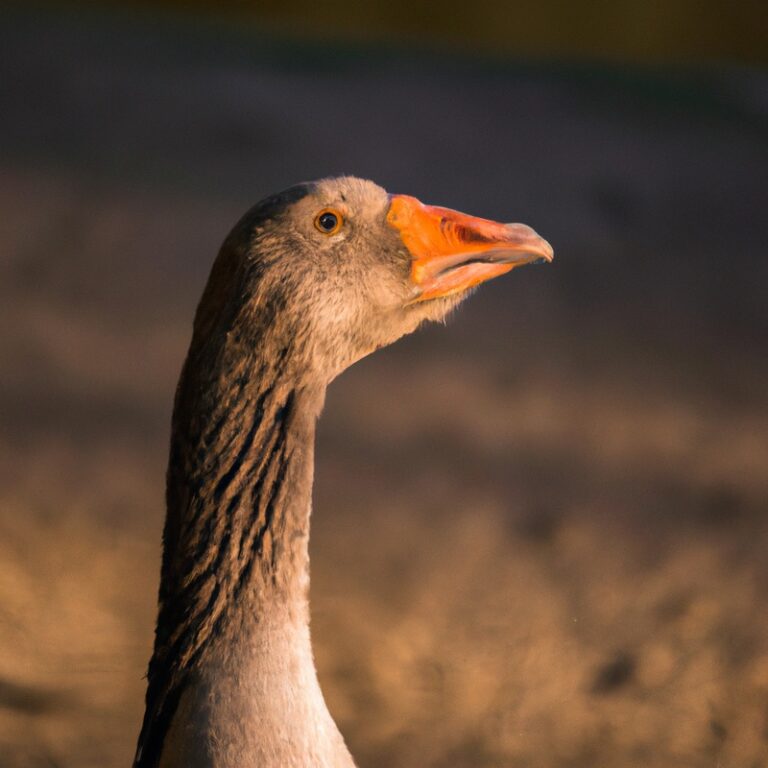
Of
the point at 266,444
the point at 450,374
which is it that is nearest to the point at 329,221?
the point at 266,444

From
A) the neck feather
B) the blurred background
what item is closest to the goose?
the neck feather

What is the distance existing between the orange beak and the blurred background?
4.15 ft

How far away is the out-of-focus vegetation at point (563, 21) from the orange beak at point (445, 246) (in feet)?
6.78

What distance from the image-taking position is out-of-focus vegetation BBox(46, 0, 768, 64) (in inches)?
136

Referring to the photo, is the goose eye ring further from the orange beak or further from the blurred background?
the blurred background

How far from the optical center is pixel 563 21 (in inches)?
139

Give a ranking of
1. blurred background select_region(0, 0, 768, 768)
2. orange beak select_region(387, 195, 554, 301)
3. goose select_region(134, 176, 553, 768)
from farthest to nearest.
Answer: blurred background select_region(0, 0, 768, 768)
orange beak select_region(387, 195, 554, 301)
goose select_region(134, 176, 553, 768)

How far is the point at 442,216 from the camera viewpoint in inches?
64.8

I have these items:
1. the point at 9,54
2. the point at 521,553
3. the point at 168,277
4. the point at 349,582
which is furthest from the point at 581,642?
the point at 9,54

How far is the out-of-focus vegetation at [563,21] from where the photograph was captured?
345 centimetres

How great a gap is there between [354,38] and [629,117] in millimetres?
1145

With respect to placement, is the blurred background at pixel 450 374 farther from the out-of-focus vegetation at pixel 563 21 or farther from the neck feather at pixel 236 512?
the neck feather at pixel 236 512

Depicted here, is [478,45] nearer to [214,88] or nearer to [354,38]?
[354,38]

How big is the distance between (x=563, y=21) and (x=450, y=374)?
119cm
